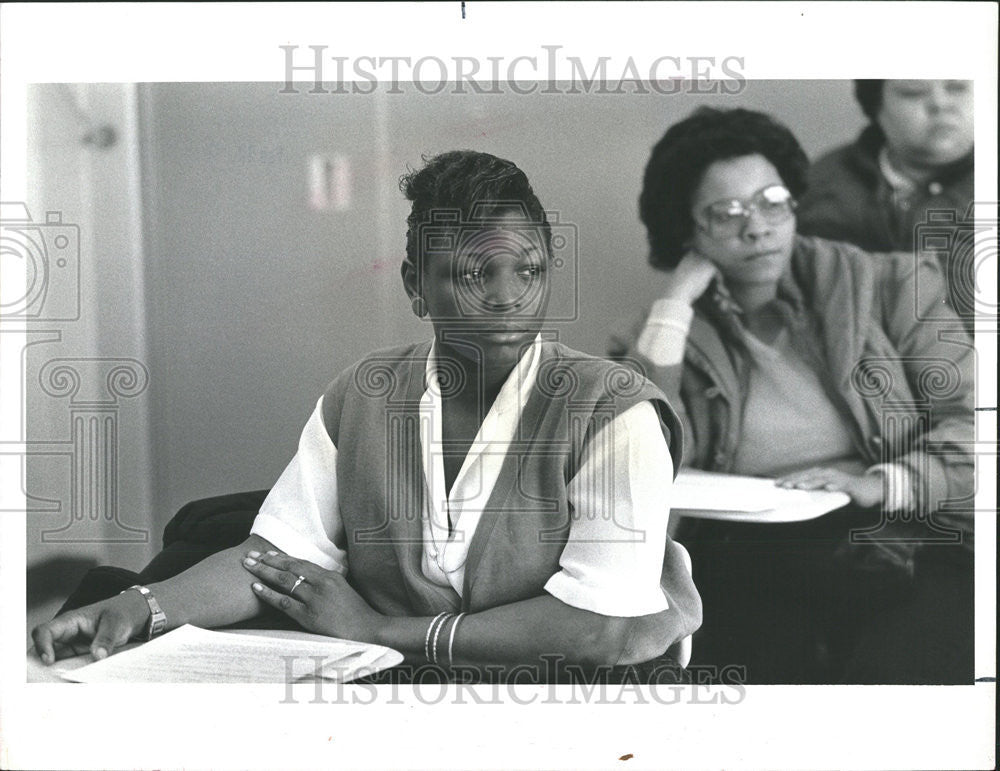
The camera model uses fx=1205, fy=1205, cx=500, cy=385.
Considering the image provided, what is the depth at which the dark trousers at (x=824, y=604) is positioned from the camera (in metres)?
2.47

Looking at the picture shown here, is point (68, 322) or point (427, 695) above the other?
point (68, 322)

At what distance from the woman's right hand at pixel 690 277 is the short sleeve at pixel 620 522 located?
0.23m

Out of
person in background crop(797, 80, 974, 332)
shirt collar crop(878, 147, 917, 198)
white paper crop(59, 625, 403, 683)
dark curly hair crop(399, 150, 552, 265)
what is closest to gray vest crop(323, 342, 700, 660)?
white paper crop(59, 625, 403, 683)

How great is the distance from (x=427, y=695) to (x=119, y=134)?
1.31 m

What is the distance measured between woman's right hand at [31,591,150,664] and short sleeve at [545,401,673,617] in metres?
0.84

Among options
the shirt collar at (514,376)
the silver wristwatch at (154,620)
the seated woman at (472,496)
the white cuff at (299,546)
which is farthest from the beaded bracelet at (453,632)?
the silver wristwatch at (154,620)

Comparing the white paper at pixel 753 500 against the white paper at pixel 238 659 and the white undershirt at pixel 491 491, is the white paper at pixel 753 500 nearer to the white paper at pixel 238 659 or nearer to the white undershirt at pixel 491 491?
the white undershirt at pixel 491 491

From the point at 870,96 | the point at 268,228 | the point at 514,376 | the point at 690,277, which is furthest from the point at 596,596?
the point at 870,96

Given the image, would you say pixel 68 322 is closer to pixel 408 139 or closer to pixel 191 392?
pixel 191 392

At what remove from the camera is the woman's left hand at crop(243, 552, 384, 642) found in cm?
245

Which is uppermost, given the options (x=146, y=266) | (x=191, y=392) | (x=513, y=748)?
(x=146, y=266)

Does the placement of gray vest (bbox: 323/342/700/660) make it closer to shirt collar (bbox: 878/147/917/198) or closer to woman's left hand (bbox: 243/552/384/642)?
woman's left hand (bbox: 243/552/384/642)

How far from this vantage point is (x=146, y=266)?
247 centimetres

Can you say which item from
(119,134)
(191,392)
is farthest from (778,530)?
(119,134)
